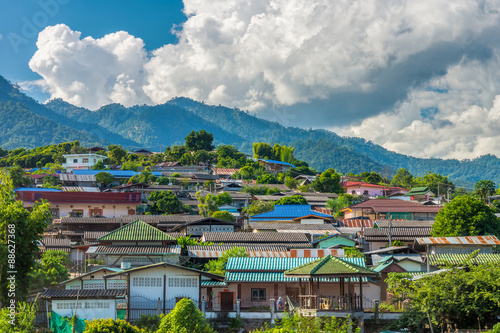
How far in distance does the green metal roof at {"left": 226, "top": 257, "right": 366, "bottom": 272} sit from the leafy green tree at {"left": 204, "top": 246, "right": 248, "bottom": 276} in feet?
2.54

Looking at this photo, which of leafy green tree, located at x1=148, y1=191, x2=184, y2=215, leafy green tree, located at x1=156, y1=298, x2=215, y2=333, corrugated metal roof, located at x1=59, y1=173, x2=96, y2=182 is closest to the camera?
leafy green tree, located at x1=156, y1=298, x2=215, y2=333

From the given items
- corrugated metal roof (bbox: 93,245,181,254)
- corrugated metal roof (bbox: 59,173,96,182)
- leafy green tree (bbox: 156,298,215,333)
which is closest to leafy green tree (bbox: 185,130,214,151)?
corrugated metal roof (bbox: 59,173,96,182)

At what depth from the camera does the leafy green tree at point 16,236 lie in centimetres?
2256

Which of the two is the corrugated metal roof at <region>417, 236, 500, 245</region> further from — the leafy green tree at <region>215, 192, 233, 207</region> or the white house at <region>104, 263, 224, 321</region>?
the leafy green tree at <region>215, 192, 233, 207</region>

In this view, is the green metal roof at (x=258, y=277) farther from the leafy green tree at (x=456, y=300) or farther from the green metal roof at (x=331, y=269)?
the leafy green tree at (x=456, y=300)

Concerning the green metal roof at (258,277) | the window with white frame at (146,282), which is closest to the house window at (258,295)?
the green metal roof at (258,277)

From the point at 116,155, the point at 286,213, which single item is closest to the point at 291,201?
the point at 286,213

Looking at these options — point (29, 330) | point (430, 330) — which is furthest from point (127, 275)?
point (430, 330)

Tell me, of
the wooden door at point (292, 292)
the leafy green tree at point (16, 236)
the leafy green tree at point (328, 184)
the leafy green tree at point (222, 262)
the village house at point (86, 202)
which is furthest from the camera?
the leafy green tree at point (328, 184)

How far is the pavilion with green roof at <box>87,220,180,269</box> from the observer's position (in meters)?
32.6

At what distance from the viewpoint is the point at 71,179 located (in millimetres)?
83375

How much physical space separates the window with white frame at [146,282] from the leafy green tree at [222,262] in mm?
4117

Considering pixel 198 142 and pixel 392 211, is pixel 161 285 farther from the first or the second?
pixel 198 142

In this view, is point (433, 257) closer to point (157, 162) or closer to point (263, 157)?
point (157, 162)
